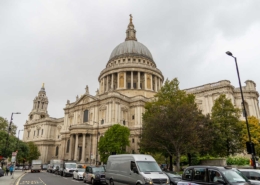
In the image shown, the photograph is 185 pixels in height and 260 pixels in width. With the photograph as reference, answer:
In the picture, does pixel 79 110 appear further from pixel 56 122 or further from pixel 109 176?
pixel 109 176

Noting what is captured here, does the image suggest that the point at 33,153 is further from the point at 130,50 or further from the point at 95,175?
the point at 95,175

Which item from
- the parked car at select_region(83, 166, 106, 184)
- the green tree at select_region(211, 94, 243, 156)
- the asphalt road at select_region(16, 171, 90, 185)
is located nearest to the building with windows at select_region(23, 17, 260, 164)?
the green tree at select_region(211, 94, 243, 156)

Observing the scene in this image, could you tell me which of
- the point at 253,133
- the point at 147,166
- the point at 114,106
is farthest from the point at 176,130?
the point at 114,106

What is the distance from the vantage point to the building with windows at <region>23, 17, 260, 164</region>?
4513 cm

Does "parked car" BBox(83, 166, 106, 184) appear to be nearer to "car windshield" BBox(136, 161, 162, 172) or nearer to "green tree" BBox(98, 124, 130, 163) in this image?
"car windshield" BBox(136, 161, 162, 172)

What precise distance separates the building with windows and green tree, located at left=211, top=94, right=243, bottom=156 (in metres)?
13.7

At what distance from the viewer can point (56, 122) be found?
8050 centimetres

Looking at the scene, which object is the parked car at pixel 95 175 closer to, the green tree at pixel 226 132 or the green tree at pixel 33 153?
the green tree at pixel 226 132

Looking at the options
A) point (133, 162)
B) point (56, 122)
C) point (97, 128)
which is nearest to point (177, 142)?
point (133, 162)

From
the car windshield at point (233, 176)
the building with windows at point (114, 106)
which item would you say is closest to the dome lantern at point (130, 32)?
the building with windows at point (114, 106)

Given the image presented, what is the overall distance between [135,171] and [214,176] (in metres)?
5.32

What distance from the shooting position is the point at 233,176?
30.2 ft

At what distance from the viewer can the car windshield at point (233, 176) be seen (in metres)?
8.87

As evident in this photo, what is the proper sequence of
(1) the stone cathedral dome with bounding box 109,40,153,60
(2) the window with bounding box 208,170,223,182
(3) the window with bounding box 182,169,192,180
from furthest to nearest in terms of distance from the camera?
(1) the stone cathedral dome with bounding box 109,40,153,60 → (3) the window with bounding box 182,169,192,180 → (2) the window with bounding box 208,170,223,182
